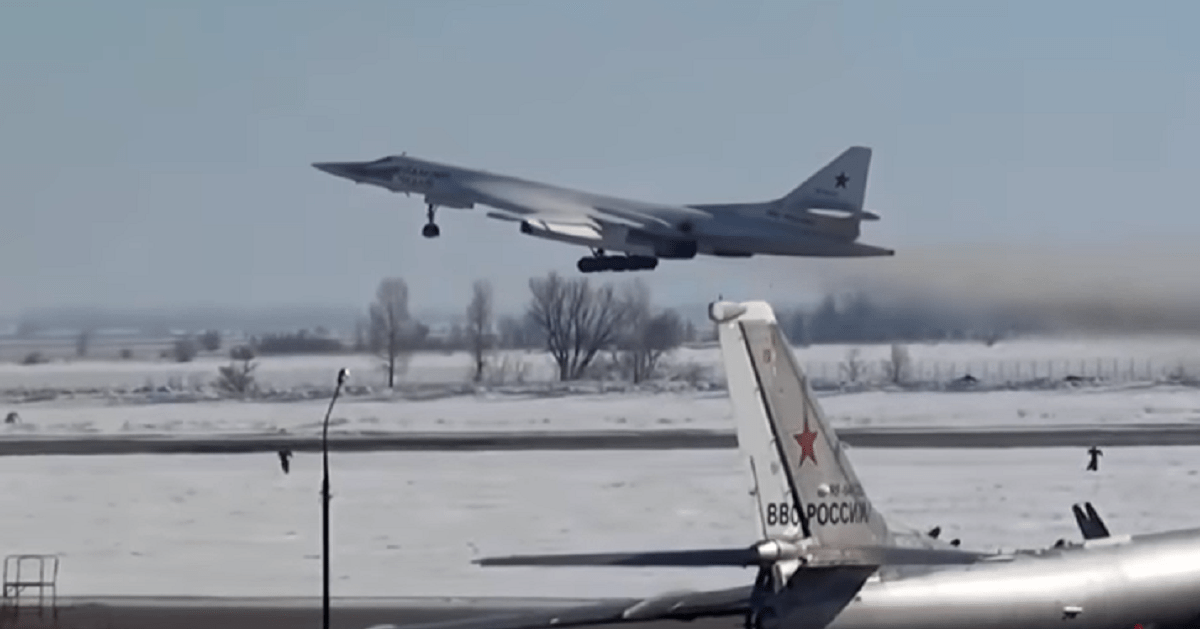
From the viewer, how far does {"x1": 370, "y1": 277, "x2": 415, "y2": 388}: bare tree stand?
12212 cm

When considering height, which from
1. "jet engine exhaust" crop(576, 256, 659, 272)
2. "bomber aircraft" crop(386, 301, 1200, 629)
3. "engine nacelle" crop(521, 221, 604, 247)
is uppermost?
"engine nacelle" crop(521, 221, 604, 247)

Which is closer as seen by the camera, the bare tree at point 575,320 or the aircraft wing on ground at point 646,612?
the aircraft wing on ground at point 646,612

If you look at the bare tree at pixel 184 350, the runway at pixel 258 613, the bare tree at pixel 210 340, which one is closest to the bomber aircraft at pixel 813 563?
the runway at pixel 258 613

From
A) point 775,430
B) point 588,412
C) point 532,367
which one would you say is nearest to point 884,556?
point 775,430

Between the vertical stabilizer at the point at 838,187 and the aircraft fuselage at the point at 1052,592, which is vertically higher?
the vertical stabilizer at the point at 838,187

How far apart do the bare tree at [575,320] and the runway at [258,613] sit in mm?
75113

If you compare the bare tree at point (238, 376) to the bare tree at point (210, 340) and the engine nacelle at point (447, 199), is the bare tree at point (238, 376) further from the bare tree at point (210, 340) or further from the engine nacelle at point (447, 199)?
the bare tree at point (210, 340)

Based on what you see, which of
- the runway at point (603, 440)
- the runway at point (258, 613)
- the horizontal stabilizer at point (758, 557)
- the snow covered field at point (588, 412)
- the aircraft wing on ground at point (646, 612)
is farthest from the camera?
the snow covered field at point (588, 412)

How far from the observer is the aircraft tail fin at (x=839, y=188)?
9888 cm

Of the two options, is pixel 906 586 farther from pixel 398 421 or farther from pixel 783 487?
pixel 398 421

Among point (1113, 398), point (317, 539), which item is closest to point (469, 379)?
point (1113, 398)

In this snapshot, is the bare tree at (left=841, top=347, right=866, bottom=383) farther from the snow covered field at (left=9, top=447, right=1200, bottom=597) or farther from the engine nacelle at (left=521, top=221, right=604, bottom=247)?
the snow covered field at (left=9, top=447, right=1200, bottom=597)

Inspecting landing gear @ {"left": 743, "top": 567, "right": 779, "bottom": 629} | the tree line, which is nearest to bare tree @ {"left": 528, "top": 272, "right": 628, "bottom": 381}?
the tree line

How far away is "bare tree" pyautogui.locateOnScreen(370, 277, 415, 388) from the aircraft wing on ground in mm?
89197
